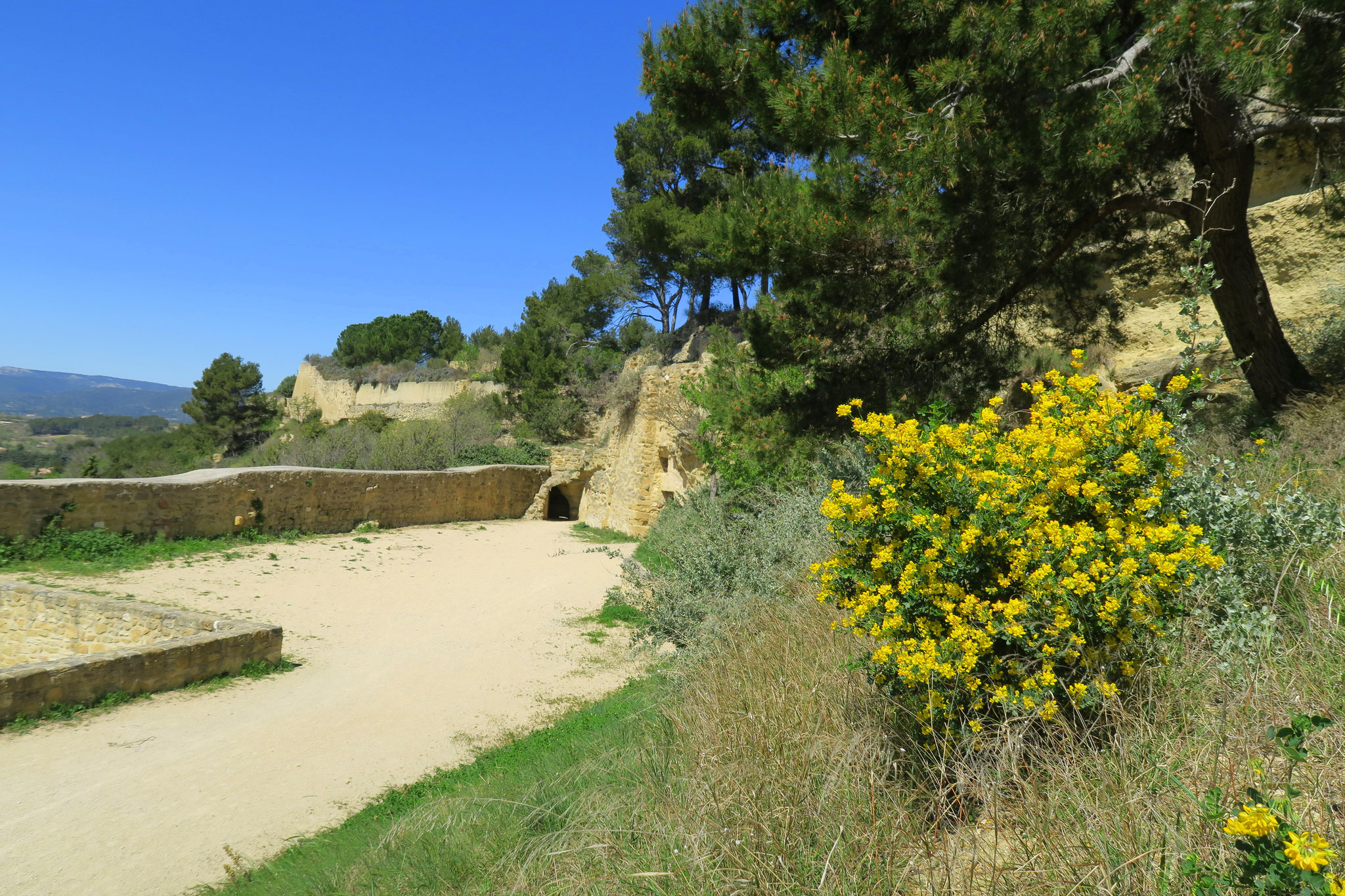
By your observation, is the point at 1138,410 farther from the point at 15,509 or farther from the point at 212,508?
the point at 212,508

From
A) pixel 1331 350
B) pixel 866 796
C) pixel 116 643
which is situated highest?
pixel 1331 350

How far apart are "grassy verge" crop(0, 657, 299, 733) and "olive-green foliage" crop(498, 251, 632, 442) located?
58.4ft

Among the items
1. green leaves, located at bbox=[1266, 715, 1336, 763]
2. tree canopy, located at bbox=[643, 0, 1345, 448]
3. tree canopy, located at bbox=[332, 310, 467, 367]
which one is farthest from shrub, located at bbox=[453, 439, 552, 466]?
tree canopy, located at bbox=[332, 310, 467, 367]

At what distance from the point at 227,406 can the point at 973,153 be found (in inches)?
1530

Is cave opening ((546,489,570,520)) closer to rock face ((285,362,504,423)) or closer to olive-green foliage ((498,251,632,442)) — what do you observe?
olive-green foliage ((498,251,632,442))

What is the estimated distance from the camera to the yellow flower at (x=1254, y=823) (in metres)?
1.30

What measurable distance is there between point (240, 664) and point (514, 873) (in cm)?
464

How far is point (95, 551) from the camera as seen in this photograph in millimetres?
8969

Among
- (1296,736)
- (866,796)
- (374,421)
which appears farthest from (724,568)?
(374,421)

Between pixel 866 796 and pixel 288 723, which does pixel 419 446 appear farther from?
pixel 866 796

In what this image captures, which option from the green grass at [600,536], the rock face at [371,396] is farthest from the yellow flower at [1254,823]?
the rock face at [371,396]

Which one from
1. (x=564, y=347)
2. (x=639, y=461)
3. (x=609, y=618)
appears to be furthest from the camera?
(x=564, y=347)

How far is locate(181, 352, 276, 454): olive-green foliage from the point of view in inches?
1401

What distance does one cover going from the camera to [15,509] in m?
8.46
